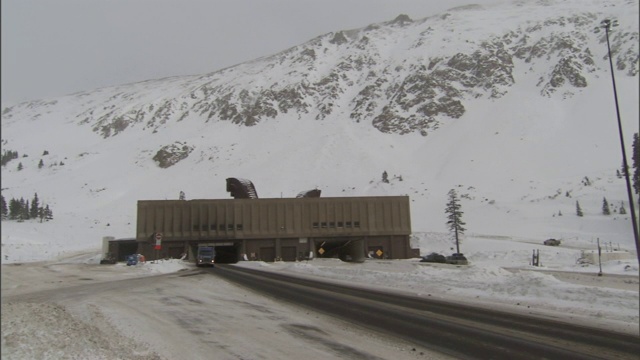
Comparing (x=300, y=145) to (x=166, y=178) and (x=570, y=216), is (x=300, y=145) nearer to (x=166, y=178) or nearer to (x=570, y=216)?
(x=166, y=178)

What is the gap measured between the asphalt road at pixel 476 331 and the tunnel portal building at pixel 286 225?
58032mm

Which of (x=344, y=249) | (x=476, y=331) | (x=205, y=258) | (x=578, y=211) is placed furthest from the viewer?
(x=578, y=211)

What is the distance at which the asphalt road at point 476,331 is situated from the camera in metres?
10.7

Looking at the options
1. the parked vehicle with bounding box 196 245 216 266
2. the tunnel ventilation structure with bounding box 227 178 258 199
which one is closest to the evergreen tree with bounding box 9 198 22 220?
the tunnel ventilation structure with bounding box 227 178 258 199

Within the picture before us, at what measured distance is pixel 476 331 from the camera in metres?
13.0

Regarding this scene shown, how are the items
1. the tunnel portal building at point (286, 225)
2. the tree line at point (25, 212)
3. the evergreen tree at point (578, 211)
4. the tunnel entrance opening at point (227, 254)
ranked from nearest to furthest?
1. the tunnel portal building at point (286, 225)
2. the tunnel entrance opening at point (227, 254)
3. the evergreen tree at point (578, 211)
4. the tree line at point (25, 212)

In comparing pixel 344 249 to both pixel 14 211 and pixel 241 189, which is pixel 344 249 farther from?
pixel 14 211

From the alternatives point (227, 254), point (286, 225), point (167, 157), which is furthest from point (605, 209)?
point (167, 157)

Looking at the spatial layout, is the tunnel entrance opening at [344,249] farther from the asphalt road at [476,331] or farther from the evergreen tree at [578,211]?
the asphalt road at [476,331]

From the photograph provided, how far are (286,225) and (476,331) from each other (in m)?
66.1

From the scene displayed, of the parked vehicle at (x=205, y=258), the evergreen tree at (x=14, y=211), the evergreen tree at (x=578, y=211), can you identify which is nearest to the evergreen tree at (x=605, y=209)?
the evergreen tree at (x=578, y=211)

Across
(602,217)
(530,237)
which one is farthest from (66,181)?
(602,217)

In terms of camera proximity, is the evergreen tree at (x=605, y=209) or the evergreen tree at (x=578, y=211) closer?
the evergreen tree at (x=605, y=209)

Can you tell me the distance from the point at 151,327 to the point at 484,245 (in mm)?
77132
